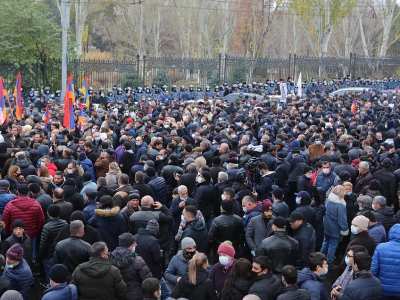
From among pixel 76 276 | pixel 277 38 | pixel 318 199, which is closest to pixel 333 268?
pixel 318 199

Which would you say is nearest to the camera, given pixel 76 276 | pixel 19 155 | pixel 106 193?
pixel 76 276

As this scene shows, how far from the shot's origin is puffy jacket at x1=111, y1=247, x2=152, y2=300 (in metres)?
7.41

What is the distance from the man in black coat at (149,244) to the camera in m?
8.33

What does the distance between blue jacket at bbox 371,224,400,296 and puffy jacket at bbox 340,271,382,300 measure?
2.93 feet

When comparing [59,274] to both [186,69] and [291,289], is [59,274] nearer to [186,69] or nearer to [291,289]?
[291,289]

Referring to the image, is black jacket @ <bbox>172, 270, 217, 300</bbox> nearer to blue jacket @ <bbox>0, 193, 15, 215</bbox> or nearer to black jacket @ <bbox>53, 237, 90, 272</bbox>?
black jacket @ <bbox>53, 237, 90, 272</bbox>

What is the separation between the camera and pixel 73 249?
810 cm

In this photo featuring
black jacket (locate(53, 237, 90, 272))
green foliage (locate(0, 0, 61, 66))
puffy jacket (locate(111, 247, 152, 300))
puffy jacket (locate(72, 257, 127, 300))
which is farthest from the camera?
green foliage (locate(0, 0, 61, 66))

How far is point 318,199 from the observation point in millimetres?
11375

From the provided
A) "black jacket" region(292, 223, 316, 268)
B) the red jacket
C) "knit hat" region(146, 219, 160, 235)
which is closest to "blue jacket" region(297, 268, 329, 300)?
"black jacket" region(292, 223, 316, 268)

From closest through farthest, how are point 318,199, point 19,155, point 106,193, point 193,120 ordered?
1. point 106,193
2. point 318,199
3. point 19,155
4. point 193,120

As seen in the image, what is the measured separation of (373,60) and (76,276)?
139 ft

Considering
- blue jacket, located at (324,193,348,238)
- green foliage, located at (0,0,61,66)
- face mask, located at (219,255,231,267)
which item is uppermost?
green foliage, located at (0,0,61,66)

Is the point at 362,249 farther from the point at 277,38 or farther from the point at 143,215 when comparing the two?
the point at 277,38
